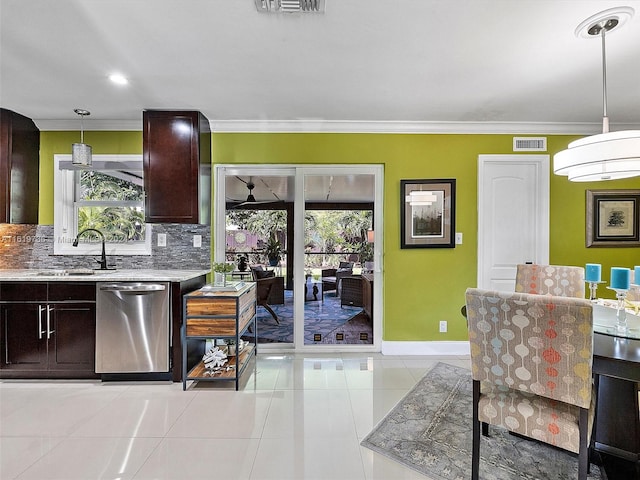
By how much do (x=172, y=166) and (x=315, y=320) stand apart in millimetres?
2295

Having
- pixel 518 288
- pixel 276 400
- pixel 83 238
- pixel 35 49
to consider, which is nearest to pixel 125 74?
pixel 35 49

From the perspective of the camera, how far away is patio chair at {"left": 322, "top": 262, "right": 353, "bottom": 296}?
3740mm

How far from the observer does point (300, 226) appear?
Answer: 11.9ft

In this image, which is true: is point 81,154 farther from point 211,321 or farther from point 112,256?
point 211,321

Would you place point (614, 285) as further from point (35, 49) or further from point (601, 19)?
point (35, 49)

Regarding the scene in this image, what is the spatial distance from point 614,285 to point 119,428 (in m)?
3.29

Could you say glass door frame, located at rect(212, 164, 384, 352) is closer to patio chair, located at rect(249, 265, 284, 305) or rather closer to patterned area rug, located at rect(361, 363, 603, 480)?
patio chair, located at rect(249, 265, 284, 305)

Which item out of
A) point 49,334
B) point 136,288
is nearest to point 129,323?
point 136,288

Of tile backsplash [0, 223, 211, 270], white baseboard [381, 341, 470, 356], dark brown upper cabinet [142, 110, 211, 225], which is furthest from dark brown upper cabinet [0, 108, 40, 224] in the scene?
white baseboard [381, 341, 470, 356]

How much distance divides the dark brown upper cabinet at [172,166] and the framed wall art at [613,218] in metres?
4.18

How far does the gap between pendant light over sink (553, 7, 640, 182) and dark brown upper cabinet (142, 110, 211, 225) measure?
9.76 ft

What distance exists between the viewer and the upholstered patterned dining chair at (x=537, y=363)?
54.0 inches

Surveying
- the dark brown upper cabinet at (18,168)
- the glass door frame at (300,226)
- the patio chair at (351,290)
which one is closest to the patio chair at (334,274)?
the patio chair at (351,290)

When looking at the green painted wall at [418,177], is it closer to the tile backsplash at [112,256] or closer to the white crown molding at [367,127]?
the white crown molding at [367,127]
